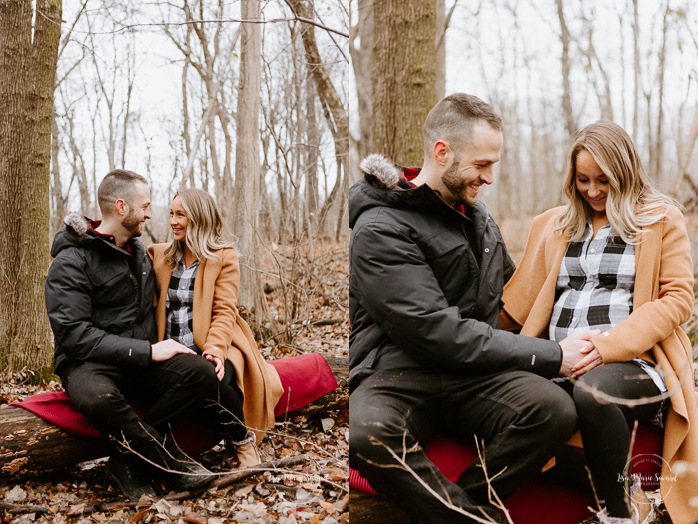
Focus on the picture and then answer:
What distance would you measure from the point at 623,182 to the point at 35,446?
109 inches

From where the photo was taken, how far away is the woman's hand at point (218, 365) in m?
3.05

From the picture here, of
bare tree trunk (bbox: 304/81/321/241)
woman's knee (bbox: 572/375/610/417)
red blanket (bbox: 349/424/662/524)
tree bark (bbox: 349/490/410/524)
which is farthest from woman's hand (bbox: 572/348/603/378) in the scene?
bare tree trunk (bbox: 304/81/321/241)

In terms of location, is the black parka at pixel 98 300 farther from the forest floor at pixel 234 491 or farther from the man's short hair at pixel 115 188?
the forest floor at pixel 234 491

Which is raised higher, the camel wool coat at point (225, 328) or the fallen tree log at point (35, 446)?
the camel wool coat at point (225, 328)

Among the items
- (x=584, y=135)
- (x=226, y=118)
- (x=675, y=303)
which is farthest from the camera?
(x=226, y=118)

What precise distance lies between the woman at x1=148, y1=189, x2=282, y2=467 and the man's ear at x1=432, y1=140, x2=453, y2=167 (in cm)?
140

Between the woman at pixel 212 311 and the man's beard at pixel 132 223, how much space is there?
165 millimetres

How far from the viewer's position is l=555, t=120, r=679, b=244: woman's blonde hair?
93.4 inches

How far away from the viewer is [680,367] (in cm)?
231

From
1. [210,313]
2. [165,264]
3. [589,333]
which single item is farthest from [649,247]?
[165,264]

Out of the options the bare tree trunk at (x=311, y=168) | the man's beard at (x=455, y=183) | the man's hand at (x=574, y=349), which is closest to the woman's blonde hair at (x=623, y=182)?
the man's hand at (x=574, y=349)

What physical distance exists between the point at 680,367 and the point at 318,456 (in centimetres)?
167

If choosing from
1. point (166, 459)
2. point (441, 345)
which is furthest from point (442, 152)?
point (166, 459)

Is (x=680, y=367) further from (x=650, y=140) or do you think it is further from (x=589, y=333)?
(x=650, y=140)
